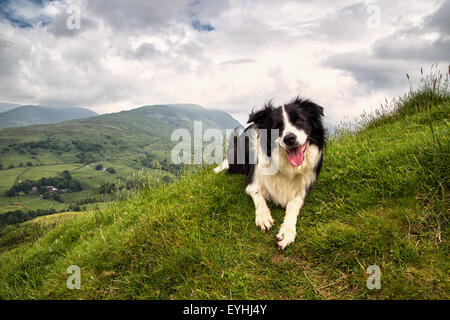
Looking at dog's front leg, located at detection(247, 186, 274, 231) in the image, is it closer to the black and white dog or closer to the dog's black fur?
the black and white dog

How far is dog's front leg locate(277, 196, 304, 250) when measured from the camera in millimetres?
3352

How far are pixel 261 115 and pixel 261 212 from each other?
1.74 meters

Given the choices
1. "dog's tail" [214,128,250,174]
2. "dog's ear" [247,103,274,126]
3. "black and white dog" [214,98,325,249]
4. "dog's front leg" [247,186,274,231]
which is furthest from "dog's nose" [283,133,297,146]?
"dog's tail" [214,128,250,174]

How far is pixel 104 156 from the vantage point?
18925cm

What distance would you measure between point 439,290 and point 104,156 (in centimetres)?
20943

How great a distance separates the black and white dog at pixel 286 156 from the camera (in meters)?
3.82

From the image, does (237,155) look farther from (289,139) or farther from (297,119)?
(289,139)

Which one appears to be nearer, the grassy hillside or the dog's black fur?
the grassy hillside

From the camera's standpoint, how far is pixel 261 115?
14.8 ft

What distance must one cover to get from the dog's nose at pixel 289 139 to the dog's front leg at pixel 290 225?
39.8 inches

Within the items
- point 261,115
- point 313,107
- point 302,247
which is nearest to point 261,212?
point 302,247

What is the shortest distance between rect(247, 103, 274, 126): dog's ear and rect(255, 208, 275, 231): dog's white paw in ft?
5.22

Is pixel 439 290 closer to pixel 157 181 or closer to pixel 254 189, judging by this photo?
pixel 254 189
